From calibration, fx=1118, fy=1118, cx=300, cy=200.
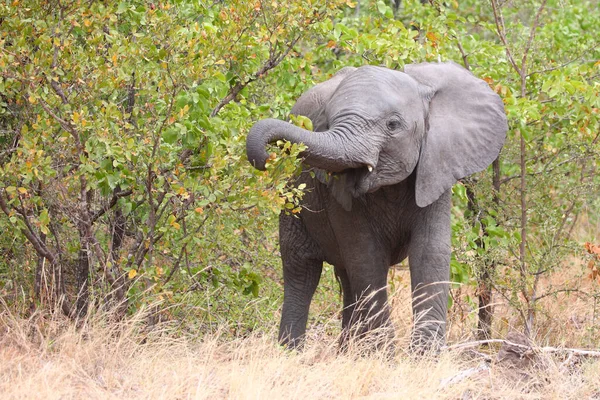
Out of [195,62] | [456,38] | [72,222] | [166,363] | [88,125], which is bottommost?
[166,363]

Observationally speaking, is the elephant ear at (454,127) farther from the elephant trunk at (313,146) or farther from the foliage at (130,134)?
the foliage at (130,134)

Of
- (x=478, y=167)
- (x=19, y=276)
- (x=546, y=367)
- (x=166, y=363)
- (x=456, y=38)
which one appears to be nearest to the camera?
(x=166, y=363)

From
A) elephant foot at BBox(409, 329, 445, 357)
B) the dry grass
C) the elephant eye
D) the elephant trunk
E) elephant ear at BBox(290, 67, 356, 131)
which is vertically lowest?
the dry grass

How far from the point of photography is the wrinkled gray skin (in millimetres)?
6441

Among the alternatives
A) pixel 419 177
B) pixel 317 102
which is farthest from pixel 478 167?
pixel 317 102

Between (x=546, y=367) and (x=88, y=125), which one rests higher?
(x=88, y=125)

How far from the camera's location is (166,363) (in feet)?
19.2

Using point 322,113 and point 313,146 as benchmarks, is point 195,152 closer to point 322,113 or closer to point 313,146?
point 322,113

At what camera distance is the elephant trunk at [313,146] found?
6.02m

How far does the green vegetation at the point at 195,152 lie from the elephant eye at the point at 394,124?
2.37 ft

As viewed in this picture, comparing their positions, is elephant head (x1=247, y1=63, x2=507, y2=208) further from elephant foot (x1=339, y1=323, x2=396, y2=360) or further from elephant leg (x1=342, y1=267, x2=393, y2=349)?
elephant foot (x1=339, y1=323, x2=396, y2=360)

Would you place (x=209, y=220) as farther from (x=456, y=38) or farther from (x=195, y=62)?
(x=456, y=38)

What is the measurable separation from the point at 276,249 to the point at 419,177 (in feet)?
8.45

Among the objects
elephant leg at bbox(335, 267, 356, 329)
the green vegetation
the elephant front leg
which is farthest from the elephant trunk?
elephant leg at bbox(335, 267, 356, 329)
